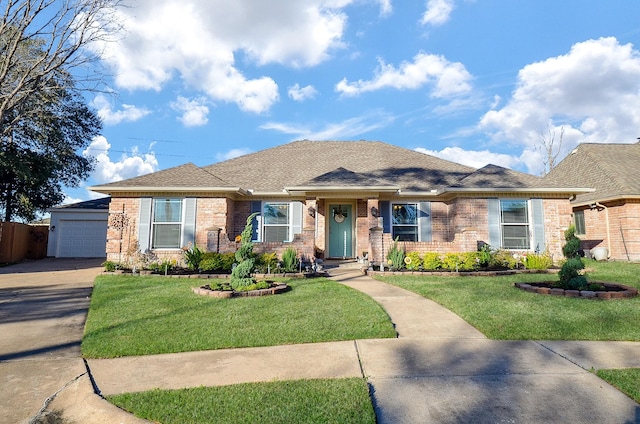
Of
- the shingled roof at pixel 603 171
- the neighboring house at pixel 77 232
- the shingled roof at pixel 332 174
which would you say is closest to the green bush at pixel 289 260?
the shingled roof at pixel 332 174

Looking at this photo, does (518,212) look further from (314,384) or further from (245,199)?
(314,384)

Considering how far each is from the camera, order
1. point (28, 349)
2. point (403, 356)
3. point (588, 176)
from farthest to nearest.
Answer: point (588, 176) → point (28, 349) → point (403, 356)

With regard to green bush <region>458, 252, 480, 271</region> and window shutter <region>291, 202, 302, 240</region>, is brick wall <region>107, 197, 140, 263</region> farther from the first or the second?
green bush <region>458, 252, 480, 271</region>

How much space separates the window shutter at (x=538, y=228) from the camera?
12672 mm

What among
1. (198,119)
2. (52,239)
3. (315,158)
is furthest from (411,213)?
(52,239)

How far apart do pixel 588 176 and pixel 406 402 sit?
18607mm

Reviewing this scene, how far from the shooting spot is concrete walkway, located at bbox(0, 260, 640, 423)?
267 centimetres

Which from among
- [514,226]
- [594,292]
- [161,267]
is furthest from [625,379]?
[161,267]

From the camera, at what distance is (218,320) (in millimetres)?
5152

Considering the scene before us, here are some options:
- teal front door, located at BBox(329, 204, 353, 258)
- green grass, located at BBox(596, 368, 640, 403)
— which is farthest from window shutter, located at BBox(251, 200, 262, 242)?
green grass, located at BBox(596, 368, 640, 403)

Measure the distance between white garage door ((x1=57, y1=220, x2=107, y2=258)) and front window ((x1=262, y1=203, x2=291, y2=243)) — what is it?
1116 cm

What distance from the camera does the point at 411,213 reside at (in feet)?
45.2

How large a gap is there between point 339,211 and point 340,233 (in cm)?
90

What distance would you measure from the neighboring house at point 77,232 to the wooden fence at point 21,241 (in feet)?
1.33
